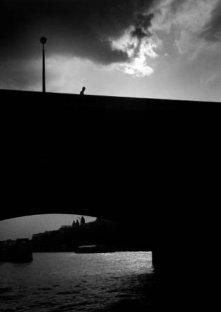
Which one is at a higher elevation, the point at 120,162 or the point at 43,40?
the point at 43,40

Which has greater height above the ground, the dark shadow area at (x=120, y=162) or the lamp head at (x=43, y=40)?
the lamp head at (x=43, y=40)

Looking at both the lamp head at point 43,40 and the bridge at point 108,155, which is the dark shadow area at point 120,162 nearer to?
the bridge at point 108,155

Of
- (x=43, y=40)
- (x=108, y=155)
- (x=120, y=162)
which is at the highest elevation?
(x=43, y=40)

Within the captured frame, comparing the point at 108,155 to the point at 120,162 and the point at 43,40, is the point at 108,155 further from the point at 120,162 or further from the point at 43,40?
the point at 43,40

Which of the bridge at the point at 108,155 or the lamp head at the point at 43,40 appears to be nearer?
the bridge at the point at 108,155

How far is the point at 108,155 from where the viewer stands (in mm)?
13938

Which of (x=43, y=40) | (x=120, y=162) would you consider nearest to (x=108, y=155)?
(x=120, y=162)

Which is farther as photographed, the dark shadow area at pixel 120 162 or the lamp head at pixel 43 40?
the lamp head at pixel 43 40

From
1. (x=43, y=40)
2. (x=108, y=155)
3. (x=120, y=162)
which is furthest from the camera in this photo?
(x=43, y=40)

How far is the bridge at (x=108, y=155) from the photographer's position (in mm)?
13094

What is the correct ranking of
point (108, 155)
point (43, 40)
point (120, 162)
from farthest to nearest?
point (43, 40) < point (120, 162) < point (108, 155)

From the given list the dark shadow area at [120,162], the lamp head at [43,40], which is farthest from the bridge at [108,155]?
the lamp head at [43,40]

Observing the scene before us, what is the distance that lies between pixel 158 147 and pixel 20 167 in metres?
6.10

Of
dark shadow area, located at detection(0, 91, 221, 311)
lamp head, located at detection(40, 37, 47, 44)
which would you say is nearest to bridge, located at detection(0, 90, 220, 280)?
dark shadow area, located at detection(0, 91, 221, 311)
